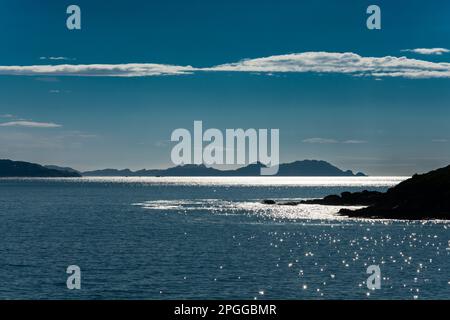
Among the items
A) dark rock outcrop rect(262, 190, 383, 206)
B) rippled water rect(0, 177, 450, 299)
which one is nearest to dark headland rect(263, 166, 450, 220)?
rippled water rect(0, 177, 450, 299)

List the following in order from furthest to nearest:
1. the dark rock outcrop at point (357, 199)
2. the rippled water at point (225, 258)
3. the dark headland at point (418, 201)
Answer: the dark rock outcrop at point (357, 199) → the dark headland at point (418, 201) → the rippled water at point (225, 258)

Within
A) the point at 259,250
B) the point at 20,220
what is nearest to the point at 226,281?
Answer: the point at 259,250

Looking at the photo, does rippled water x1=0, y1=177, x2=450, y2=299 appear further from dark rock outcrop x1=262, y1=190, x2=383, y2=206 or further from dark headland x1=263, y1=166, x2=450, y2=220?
dark rock outcrop x1=262, y1=190, x2=383, y2=206

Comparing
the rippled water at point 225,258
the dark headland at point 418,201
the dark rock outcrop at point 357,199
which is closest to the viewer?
the rippled water at point 225,258

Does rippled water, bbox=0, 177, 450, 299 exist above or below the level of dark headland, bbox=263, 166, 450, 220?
below

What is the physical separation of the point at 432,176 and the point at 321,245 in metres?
55.5

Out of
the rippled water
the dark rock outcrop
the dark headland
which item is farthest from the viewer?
the dark rock outcrop

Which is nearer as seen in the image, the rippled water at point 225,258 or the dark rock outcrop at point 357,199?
the rippled water at point 225,258

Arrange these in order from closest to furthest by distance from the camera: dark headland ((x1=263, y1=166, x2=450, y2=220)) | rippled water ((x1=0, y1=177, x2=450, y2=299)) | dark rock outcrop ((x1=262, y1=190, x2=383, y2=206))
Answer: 1. rippled water ((x1=0, y1=177, x2=450, y2=299))
2. dark headland ((x1=263, y1=166, x2=450, y2=220))
3. dark rock outcrop ((x1=262, y1=190, x2=383, y2=206))

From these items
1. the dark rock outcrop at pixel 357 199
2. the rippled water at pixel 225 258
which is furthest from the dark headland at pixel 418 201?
the dark rock outcrop at pixel 357 199

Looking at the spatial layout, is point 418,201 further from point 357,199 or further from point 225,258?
point 225,258

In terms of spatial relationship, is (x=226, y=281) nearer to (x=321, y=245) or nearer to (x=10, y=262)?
(x=10, y=262)

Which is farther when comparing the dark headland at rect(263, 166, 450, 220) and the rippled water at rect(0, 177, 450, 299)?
the dark headland at rect(263, 166, 450, 220)

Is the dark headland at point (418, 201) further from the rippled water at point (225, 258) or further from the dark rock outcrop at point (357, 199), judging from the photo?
the dark rock outcrop at point (357, 199)
